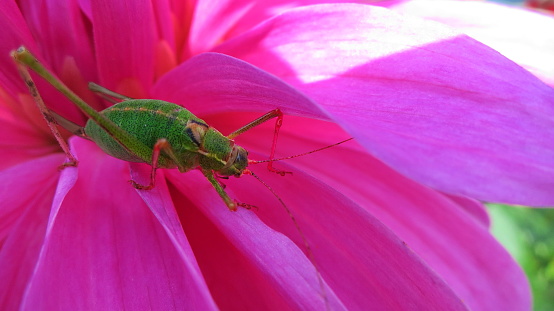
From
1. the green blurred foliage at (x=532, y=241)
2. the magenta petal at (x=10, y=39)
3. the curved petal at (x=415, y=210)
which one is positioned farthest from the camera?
the green blurred foliage at (x=532, y=241)

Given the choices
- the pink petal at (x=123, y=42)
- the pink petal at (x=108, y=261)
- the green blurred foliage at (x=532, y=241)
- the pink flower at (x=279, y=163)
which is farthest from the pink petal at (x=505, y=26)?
the green blurred foliage at (x=532, y=241)

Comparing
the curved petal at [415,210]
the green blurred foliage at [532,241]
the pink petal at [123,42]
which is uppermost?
the pink petal at [123,42]

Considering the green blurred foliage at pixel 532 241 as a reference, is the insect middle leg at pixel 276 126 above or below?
above

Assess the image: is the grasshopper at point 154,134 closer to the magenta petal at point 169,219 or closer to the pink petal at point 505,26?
the magenta petal at point 169,219

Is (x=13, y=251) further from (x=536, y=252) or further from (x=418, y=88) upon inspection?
(x=536, y=252)

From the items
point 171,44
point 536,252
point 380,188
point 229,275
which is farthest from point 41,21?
point 536,252

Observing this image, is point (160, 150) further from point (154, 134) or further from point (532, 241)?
point (532, 241)

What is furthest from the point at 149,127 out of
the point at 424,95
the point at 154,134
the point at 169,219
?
the point at 424,95
